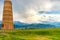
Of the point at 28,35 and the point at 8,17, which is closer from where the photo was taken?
the point at 28,35

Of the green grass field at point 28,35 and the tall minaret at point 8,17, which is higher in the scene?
the tall minaret at point 8,17

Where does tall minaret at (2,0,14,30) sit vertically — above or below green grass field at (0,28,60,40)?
above

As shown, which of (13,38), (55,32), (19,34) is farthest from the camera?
(55,32)

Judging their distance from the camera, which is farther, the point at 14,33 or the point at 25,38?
the point at 14,33

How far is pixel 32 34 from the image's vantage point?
27844 millimetres

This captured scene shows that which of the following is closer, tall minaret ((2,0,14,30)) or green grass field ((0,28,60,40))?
green grass field ((0,28,60,40))

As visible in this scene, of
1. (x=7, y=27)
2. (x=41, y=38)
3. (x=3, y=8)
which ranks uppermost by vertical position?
(x=3, y=8)

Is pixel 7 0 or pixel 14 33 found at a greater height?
pixel 7 0

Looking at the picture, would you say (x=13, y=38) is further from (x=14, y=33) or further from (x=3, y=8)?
(x=3, y=8)

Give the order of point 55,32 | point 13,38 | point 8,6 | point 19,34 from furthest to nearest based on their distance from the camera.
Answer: point 8,6 < point 55,32 < point 19,34 < point 13,38

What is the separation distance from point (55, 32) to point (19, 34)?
6.82 metres

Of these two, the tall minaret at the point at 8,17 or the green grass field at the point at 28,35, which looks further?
the tall minaret at the point at 8,17

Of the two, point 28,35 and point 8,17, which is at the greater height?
point 8,17

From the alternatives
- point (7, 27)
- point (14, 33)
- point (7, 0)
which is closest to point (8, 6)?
point (7, 0)
